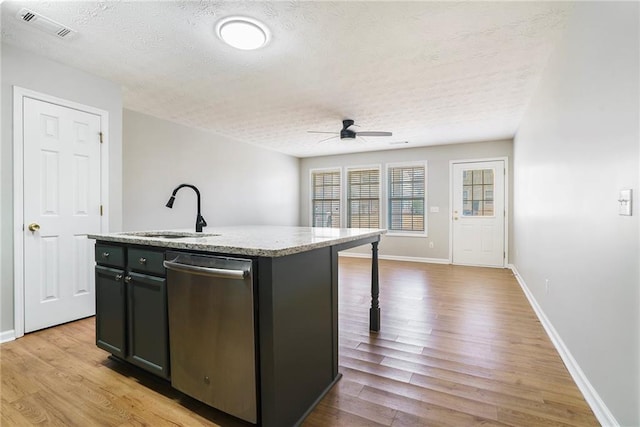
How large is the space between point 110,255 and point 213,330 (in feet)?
3.53

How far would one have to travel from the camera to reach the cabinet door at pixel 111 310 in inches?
78.6

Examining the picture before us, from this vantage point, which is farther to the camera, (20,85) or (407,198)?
(407,198)

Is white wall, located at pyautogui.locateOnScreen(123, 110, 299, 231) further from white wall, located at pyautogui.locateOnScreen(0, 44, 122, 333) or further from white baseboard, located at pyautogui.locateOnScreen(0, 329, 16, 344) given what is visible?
white baseboard, located at pyautogui.locateOnScreen(0, 329, 16, 344)

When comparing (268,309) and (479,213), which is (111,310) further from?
(479,213)

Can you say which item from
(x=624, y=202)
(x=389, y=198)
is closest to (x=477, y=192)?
(x=389, y=198)

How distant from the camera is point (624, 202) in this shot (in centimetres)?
132

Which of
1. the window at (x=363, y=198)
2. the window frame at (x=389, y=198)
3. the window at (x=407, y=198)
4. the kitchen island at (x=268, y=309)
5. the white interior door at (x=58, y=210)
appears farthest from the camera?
the window at (x=363, y=198)

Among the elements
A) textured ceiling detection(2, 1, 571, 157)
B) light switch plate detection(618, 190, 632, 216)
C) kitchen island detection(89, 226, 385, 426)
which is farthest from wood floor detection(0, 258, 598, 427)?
textured ceiling detection(2, 1, 571, 157)

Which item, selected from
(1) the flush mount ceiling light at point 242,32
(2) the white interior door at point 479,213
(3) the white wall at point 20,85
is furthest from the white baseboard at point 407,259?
(1) the flush mount ceiling light at point 242,32

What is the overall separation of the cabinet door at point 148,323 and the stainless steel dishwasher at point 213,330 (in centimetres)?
8

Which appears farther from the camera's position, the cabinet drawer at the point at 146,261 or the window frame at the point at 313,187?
the window frame at the point at 313,187

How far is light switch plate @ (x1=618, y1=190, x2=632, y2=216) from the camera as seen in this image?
4.19 feet

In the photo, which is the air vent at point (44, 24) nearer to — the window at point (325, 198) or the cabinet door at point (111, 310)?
the cabinet door at point (111, 310)

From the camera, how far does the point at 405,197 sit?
6.70 m
